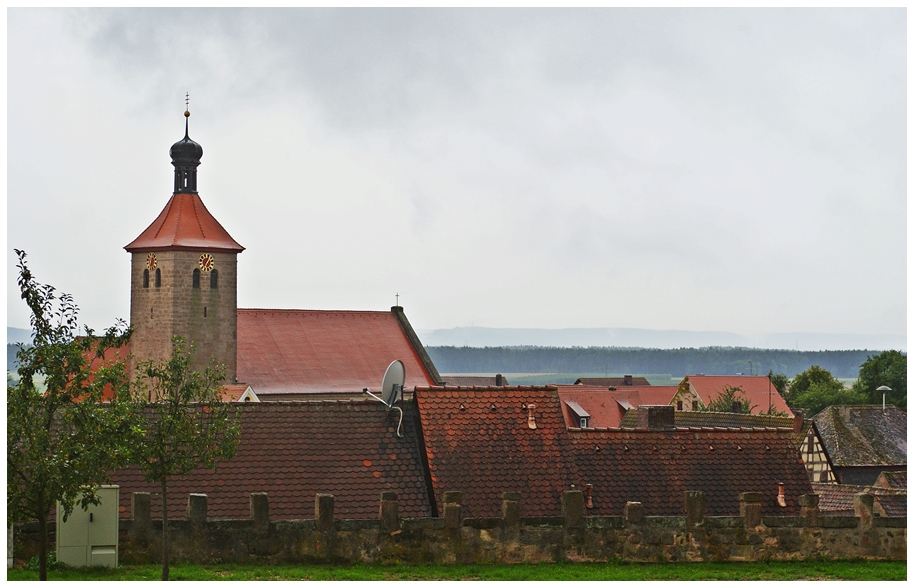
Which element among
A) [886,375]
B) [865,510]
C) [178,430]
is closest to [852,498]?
[865,510]

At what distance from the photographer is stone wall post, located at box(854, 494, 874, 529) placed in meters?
24.3

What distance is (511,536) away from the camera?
23.6m

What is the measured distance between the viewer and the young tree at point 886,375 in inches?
3851

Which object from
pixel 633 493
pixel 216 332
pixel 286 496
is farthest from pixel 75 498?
pixel 216 332

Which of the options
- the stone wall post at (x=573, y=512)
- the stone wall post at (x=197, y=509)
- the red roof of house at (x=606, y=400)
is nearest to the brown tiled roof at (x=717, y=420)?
the stone wall post at (x=573, y=512)

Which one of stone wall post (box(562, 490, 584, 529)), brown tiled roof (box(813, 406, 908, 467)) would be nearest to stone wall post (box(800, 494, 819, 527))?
stone wall post (box(562, 490, 584, 529))

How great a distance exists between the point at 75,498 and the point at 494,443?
28.3 ft

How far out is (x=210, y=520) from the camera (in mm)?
22875

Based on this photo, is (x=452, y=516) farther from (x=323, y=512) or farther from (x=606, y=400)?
(x=606, y=400)

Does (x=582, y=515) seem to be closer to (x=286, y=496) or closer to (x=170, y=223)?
(x=286, y=496)

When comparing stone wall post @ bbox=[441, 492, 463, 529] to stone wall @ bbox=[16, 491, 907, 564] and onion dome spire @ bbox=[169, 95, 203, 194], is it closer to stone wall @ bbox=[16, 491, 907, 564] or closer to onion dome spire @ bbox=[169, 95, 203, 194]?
stone wall @ bbox=[16, 491, 907, 564]

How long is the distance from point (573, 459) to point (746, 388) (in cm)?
8406

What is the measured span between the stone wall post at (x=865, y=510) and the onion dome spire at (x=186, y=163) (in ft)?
160

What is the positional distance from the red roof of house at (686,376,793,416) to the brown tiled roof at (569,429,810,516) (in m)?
74.1
